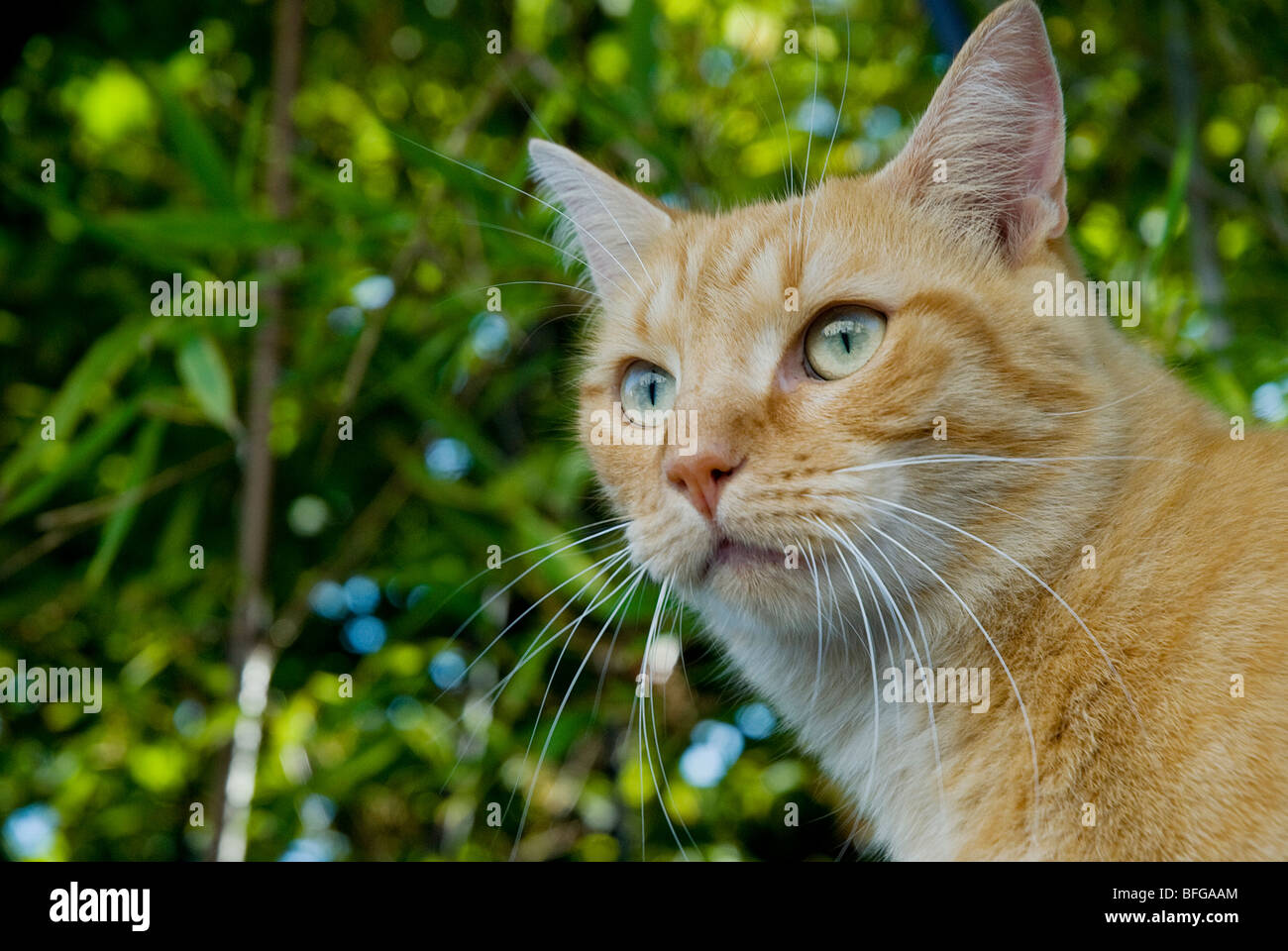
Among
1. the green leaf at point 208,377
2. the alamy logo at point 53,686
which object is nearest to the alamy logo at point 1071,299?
the green leaf at point 208,377

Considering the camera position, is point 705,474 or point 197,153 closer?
point 705,474

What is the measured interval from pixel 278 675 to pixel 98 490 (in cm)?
61

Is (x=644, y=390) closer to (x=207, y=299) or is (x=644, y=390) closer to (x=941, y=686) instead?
(x=941, y=686)

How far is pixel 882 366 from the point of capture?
3.54ft

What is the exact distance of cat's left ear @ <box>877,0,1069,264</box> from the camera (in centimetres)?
111

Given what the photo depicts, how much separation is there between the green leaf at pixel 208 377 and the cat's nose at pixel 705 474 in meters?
0.83

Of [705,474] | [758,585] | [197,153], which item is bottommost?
[758,585]

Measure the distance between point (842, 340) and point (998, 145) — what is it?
29 centimetres

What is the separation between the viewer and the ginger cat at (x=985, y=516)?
97cm

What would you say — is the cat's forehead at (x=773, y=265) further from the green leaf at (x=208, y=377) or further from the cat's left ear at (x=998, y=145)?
the green leaf at (x=208, y=377)

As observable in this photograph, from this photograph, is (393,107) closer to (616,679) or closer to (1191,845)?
(616,679)
